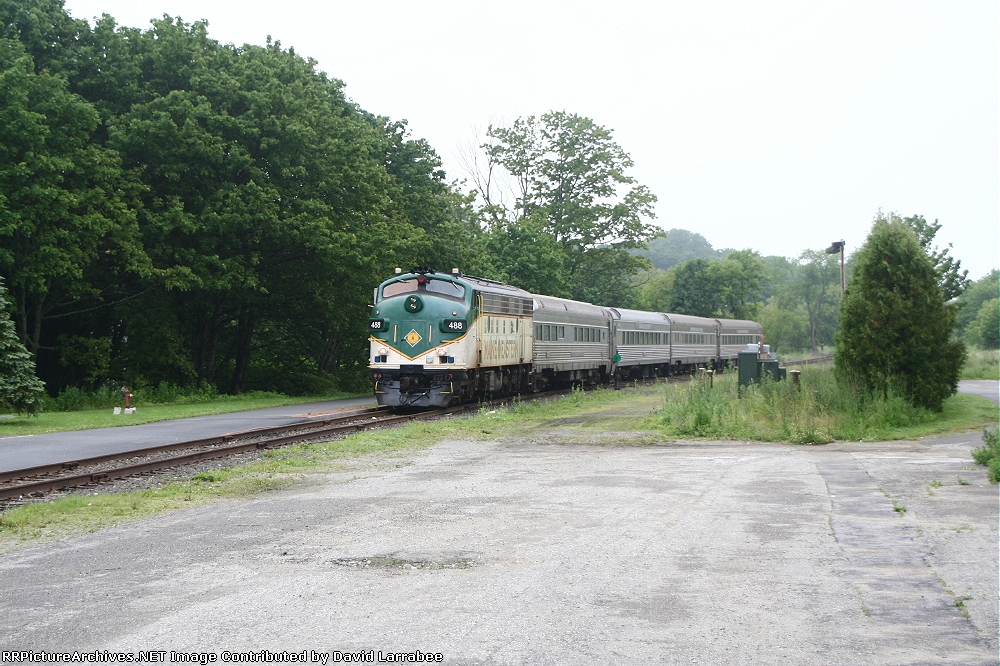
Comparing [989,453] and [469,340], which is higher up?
[469,340]

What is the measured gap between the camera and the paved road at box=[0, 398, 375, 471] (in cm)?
1698

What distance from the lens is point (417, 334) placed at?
26.2 metres

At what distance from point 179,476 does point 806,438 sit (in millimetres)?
10937

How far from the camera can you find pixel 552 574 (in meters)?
7.64

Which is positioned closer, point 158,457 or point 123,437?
point 158,457

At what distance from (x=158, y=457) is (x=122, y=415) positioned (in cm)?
1035

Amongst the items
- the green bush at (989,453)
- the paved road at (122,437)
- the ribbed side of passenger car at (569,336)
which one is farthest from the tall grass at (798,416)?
the ribbed side of passenger car at (569,336)

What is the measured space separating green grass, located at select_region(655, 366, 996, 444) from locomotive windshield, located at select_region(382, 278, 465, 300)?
6.84 m

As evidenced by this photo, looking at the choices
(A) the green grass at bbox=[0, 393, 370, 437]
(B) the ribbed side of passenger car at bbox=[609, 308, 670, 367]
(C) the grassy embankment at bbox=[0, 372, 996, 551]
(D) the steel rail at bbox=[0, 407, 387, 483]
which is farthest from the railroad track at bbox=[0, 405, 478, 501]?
(B) the ribbed side of passenger car at bbox=[609, 308, 670, 367]

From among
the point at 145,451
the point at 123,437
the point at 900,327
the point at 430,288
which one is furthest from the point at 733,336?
the point at 145,451

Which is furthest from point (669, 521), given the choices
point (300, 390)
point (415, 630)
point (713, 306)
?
point (713, 306)

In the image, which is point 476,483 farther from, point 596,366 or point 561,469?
point 596,366

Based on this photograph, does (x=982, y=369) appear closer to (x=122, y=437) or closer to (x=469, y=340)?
(x=469, y=340)

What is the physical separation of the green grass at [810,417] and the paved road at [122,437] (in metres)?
9.83
